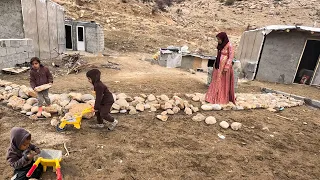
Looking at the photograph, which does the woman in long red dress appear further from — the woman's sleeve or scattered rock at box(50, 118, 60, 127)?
scattered rock at box(50, 118, 60, 127)

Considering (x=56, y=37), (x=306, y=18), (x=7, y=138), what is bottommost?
(x=7, y=138)

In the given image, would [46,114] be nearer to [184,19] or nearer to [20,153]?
[20,153]

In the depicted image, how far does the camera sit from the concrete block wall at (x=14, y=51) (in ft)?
21.5

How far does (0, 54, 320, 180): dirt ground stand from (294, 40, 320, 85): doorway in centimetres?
622

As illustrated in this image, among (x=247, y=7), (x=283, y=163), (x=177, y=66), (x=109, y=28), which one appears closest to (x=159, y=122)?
(x=283, y=163)

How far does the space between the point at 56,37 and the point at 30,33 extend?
294 cm

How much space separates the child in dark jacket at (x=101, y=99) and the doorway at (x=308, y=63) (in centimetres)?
942

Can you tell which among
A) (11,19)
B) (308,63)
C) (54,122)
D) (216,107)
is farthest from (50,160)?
(308,63)

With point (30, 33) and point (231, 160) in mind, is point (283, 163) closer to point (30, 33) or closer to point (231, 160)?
point (231, 160)

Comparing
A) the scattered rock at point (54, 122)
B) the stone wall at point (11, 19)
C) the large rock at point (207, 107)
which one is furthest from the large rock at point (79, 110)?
the stone wall at point (11, 19)

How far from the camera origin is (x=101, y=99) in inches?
127

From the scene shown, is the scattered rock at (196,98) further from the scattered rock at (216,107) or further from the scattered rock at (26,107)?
the scattered rock at (26,107)

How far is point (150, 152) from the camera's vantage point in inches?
120

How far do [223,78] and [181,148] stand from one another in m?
2.44
